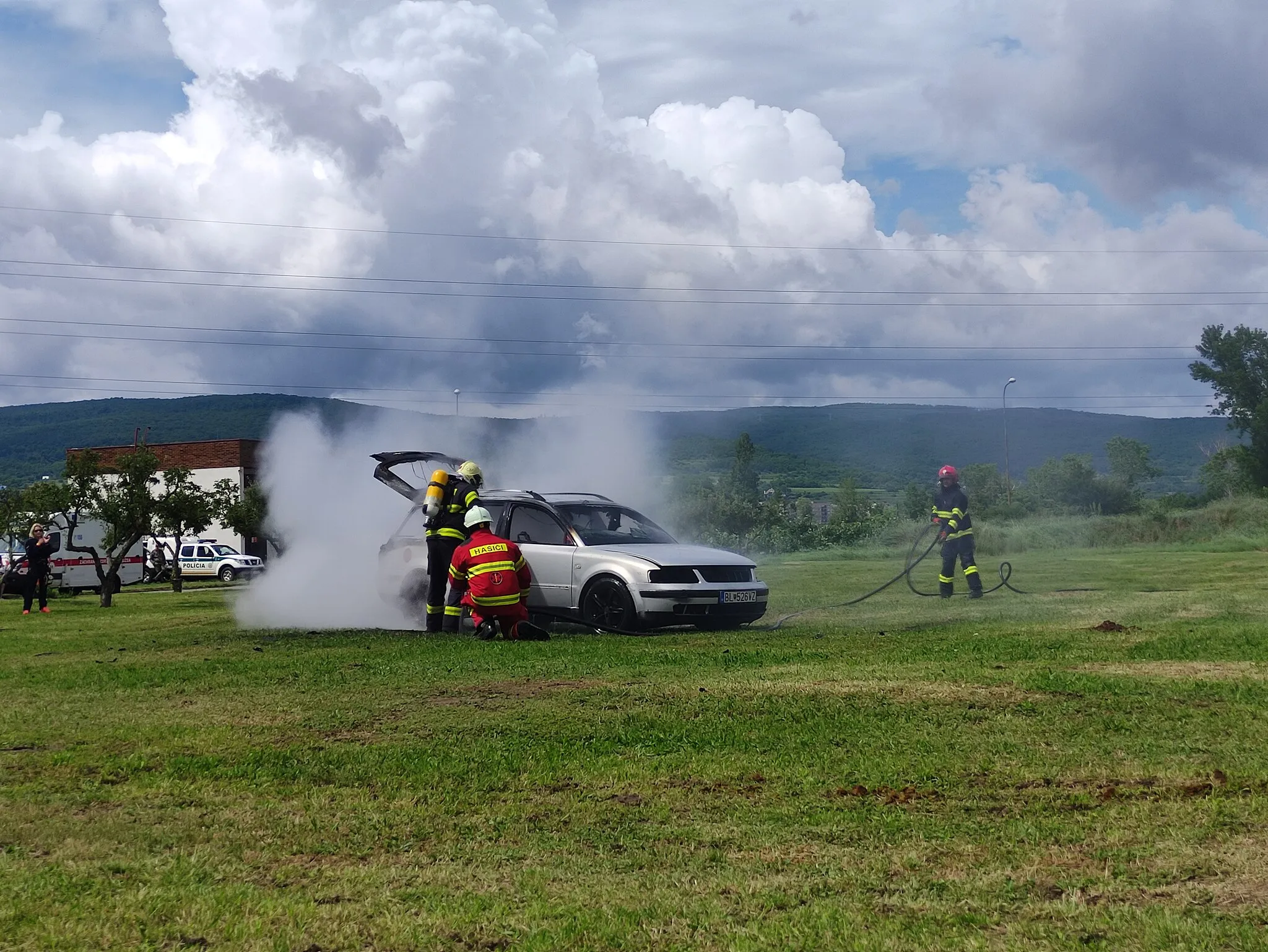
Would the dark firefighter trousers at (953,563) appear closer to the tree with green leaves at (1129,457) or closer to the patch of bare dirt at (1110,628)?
the patch of bare dirt at (1110,628)

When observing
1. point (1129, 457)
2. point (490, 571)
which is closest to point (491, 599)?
point (490, 571)

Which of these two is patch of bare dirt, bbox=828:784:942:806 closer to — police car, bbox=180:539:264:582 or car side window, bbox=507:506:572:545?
car side window, bbox=507:506:572:545

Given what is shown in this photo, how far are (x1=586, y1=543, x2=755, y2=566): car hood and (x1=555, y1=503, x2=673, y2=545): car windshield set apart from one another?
0.87ft

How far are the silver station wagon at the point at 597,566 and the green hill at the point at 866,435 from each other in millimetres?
80121

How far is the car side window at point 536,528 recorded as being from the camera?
592 inches

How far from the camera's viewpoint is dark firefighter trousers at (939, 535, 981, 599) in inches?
744

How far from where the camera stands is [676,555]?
14.5 m

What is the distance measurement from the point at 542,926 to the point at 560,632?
36.6 feet

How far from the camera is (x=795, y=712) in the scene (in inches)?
314

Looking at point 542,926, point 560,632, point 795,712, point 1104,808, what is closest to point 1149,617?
point 560,632

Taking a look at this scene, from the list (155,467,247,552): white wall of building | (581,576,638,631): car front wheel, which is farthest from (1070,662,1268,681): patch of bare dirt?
(155,467,247,552): white wall of building

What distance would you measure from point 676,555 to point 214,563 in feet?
152

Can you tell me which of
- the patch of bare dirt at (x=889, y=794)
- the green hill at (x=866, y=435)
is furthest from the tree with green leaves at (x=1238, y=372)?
the patch of bare dirt at (x=889, y=794)

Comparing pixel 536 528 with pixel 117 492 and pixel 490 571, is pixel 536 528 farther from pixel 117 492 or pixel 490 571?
pixel 117 492
